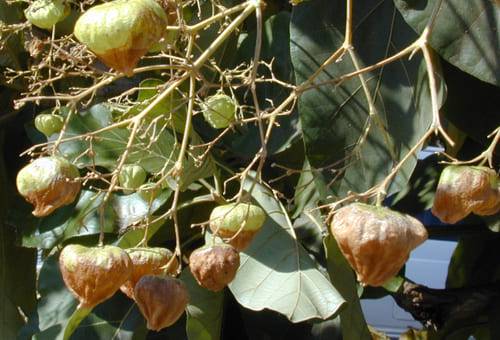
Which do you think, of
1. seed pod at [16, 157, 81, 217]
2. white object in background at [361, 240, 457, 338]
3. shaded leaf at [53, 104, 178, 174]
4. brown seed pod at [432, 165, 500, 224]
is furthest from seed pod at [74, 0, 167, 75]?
white object in background at [361, 240, 457, 338]

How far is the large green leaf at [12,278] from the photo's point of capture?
1206mm

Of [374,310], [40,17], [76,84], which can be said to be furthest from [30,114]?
[374,310]

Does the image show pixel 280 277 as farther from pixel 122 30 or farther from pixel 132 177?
pixel 122 30

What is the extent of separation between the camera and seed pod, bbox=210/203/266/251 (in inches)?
26.7

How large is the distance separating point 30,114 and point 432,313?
1.81 ft

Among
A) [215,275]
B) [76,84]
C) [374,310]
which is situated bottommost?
[374,310]

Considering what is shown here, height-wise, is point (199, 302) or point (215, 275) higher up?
point (215, 275)

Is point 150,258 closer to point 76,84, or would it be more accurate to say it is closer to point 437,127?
point 437,127

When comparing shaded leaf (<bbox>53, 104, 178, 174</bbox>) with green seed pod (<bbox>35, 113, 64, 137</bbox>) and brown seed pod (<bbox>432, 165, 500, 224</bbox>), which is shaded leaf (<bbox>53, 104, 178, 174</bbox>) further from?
brown seed pod (<bbox>432, 165, 500, 224</bbox>)

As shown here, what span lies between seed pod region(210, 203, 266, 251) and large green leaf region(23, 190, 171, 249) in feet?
0.92

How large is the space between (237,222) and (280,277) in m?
0.21

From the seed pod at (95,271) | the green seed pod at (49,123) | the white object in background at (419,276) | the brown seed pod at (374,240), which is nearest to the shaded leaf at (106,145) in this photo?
the green seed pod at (49,123)

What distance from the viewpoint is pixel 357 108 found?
0.82m

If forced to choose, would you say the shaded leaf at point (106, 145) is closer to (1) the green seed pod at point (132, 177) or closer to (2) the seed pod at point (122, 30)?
(1) the green seed pod at point (132, 177)
